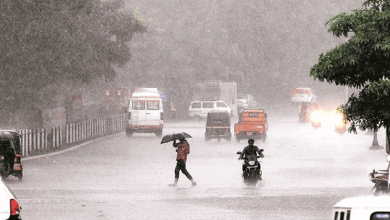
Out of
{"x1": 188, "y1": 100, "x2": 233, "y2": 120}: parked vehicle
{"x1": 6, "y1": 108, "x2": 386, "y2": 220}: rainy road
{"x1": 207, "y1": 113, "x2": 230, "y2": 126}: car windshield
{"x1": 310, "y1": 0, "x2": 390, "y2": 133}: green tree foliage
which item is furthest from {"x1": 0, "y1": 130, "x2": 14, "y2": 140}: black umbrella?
{"x1": 188, "y1": 100, "x2": 233, "y2": 120}: parked vehicle

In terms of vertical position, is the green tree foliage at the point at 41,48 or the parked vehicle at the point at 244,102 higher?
the green tree foliage at the point at 41,48

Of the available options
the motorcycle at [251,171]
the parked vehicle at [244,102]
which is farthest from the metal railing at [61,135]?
the parked vehicle at [244,102]

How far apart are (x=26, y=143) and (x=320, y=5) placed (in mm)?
83796

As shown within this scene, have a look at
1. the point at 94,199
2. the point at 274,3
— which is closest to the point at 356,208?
the point at 94,199

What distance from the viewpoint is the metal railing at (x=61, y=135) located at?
122 feet

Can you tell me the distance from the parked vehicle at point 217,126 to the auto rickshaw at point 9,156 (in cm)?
2358

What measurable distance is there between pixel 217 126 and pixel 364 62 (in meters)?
30.4

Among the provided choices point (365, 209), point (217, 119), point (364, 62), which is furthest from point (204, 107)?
point (365, 209)

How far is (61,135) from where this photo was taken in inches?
1695

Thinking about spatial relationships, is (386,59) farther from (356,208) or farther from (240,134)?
(240,134)

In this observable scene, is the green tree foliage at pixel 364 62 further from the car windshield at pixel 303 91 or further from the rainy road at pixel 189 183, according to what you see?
the car windshield at pixel 303 91

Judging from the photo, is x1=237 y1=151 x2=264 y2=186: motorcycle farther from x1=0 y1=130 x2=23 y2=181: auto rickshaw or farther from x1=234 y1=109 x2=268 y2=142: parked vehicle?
x1=234 y1=109 x2=268 y2=142: parked vehicle

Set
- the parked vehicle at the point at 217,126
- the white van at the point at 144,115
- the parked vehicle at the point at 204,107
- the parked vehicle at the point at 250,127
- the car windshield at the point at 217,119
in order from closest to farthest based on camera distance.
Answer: the parked vehicle at the point at 250,127 < the parked vehicle at the point at 217,126 < the car windshield at the point at 217,119 < the white van at the point at 144,115 < the parked vehicle at the point at 204,107

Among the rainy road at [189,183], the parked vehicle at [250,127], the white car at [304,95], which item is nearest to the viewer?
the rainy road at [189,183]
